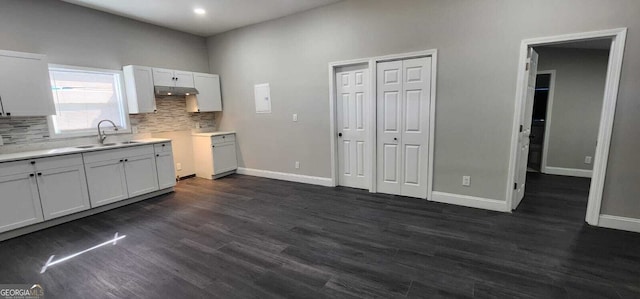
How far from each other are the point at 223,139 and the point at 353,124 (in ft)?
8.67

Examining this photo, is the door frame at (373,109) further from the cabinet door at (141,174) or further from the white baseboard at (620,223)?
the cabinet door at (141,174)

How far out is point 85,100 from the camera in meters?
3.89

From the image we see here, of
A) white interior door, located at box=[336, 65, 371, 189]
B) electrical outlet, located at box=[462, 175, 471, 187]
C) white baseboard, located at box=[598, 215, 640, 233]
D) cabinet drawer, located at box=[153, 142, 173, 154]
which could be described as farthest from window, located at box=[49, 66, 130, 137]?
white baseboard, located at box=[598, 215, 640, 233]

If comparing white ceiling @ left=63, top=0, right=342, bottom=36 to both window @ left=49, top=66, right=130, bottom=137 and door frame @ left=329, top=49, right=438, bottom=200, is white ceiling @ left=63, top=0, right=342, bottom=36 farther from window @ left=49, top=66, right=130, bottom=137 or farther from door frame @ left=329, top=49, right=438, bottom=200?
door frame @ left=329, top=49, right=438, bottom=200

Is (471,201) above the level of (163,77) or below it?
below

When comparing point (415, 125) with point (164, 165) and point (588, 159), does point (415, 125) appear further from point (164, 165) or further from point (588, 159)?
point (164, 165)

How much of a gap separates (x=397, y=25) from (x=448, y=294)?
310 cm

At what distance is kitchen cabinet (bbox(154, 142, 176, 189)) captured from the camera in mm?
4152

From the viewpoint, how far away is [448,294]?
1852 mm

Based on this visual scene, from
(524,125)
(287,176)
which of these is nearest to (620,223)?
(524,125)

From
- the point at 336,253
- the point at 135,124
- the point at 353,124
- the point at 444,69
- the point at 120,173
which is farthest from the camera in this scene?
the point at 135,124

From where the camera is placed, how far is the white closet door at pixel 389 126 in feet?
12.1

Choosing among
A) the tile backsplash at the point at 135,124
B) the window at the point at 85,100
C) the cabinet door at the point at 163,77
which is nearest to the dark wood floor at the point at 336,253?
the tile backsplash at the point at 135,124

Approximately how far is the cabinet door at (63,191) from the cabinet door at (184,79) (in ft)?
6.69
